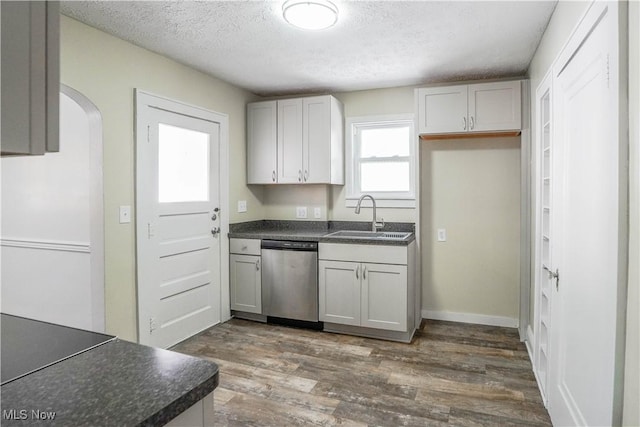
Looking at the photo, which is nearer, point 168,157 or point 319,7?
point 319,7

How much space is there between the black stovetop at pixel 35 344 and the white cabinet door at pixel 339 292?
2.64m

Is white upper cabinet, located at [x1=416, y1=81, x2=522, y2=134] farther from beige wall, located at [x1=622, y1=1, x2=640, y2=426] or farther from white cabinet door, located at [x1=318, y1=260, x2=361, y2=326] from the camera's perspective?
beige wall, located at [x1=622, y1=1, x2=640, y2=426]

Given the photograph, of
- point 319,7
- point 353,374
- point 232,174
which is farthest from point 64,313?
point 319,7

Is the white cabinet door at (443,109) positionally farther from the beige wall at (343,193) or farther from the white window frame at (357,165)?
the beige wall at (343,193)

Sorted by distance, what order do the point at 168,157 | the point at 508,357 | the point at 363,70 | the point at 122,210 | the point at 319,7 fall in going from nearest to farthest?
1. the point at 319,7
2. the point at 122,210
3. the point at 508,357
4. the point at 168,157
5. the point at 363,70

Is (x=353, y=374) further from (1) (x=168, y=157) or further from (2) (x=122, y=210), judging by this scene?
(1) (x=168, y=157)

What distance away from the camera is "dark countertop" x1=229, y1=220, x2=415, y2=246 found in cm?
361

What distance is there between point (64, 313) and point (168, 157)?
1.63 meters

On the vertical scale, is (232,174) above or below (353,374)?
above

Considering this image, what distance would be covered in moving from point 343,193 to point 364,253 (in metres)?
0.97

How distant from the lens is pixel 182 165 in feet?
11.4

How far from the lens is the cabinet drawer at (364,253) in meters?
3.45

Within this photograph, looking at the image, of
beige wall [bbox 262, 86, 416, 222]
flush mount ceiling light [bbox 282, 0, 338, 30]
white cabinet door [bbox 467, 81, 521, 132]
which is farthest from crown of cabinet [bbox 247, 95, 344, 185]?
flush mount ceiling light [bbox 282, 0, 338, 30]

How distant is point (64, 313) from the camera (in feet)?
11.3
